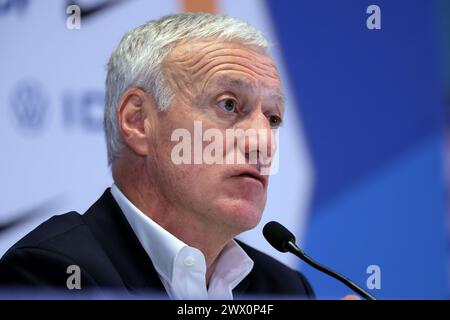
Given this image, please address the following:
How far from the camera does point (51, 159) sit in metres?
2.21

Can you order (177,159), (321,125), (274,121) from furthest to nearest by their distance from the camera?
(321,125)
(274,121)
(177,159)

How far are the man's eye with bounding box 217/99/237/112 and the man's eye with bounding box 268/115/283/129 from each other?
0.42ft

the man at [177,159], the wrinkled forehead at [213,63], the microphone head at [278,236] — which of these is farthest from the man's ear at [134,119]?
the microphone head at [278,236]

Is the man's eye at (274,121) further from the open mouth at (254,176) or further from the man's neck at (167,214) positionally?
the man's neck at (167,214)

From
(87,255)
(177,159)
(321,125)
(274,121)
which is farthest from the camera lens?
(321,125)

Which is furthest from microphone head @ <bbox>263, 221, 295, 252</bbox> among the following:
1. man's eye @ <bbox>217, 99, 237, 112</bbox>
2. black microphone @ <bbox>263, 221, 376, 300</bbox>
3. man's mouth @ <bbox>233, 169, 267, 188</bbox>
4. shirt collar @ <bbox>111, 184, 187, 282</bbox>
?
man's eye @ <bbox>217, 99, 237, 112</bbox>

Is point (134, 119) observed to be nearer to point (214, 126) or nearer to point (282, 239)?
point (214, 126)

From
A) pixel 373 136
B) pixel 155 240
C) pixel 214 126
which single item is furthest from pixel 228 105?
pixel 373 136

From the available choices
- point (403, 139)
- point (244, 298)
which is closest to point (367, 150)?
point (403, 139)

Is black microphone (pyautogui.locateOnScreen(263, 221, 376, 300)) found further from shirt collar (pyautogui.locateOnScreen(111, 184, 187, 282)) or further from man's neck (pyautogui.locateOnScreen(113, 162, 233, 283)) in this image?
shirt collar (pyautogui.locateOnScreen(111, 184, 187, 282))

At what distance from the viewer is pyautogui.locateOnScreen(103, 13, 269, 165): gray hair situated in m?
2.19

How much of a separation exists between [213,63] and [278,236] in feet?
1.64

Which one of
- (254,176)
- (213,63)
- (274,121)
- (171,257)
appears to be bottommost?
(171,257)

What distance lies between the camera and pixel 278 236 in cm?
221
